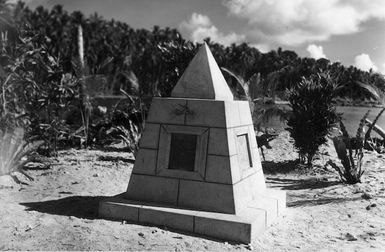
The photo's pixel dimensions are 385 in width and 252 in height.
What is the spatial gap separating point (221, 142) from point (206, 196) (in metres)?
0.62

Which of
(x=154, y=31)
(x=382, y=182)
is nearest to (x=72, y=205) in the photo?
(x=382, y=182)

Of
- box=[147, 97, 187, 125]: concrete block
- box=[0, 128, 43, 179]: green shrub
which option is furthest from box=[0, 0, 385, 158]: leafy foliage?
box=[147, 97, 187, 125]: concrete block

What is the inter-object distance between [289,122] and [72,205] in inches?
198

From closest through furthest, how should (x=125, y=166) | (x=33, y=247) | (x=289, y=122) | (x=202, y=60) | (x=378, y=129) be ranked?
(x=33, y=247) < (x=202, y=60) < (x=125, y=166) < (x=289, y=122) < (x=378, y=129)

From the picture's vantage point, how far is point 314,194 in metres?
6.16

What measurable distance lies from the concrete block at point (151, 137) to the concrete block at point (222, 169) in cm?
67

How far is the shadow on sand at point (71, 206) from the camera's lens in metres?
4.67

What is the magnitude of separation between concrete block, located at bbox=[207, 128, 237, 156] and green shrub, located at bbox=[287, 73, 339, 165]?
163 inches

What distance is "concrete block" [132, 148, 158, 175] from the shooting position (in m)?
4.60

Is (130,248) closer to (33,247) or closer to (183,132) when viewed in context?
(33,247)

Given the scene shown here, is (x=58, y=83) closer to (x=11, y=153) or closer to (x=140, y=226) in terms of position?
(x=11, y=153)

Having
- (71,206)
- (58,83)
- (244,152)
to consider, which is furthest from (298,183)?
(58,83)

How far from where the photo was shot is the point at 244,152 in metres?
4.79

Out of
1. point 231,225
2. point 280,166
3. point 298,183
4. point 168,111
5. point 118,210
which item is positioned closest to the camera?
point 231,225
